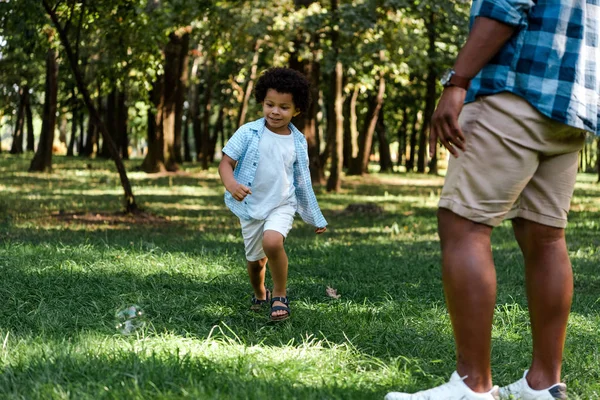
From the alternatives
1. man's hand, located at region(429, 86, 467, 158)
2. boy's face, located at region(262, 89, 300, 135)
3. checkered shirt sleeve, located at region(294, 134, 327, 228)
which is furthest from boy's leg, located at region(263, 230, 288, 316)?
man's hand, located at region(429, 86, 467, 158)

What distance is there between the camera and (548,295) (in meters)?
3.32

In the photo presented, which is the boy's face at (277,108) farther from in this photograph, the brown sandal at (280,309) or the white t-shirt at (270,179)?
the brown sandal at (280,309)

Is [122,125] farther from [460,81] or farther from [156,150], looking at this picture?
[460,81]

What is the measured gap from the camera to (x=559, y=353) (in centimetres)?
335

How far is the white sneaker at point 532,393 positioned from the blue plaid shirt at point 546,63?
1.05 m

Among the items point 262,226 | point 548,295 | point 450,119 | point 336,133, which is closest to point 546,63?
point 450,119

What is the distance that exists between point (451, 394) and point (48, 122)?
70.4ft

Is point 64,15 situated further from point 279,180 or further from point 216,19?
point 279,180

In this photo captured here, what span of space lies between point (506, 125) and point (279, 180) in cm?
219

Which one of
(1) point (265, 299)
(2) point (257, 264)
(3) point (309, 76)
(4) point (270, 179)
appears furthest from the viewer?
(3) point (309, 76)

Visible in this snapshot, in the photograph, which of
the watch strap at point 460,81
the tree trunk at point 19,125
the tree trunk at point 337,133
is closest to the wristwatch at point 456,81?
the watch strap at point 460,81

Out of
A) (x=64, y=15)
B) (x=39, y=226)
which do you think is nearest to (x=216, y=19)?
(x=64, y=15)

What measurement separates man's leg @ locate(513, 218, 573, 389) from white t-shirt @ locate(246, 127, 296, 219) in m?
1.93

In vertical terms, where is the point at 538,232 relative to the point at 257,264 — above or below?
above
